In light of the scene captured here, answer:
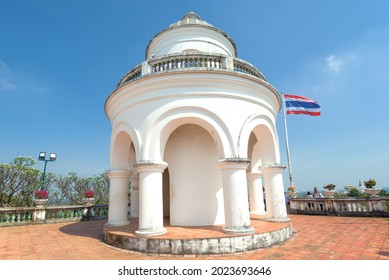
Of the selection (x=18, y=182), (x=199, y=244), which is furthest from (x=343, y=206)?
(x=18, y=182)

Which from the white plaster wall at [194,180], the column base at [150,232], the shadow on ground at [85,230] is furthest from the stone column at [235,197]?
the shadow on ground at [85,230]

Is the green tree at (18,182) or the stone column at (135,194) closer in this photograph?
the stone column at (135,194)

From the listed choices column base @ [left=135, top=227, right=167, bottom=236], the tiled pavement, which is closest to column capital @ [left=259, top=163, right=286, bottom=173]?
the tiled pavement

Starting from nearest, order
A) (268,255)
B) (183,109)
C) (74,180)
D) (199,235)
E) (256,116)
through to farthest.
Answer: (268,255), (199,235), (183,109), (256,116), (74,180)

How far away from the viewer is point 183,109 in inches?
285

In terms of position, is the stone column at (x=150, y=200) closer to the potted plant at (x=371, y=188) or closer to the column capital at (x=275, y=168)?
the column capital at (x=275, y=168)

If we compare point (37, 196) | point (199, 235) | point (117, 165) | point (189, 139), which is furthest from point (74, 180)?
point (199, 235)

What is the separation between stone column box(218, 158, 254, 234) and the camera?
6480mm

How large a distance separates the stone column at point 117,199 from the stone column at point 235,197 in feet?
13.5

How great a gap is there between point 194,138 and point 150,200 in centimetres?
295

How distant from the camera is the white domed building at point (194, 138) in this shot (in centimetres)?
679

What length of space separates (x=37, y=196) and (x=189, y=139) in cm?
1036

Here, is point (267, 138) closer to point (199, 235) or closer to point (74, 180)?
point (199, 235)

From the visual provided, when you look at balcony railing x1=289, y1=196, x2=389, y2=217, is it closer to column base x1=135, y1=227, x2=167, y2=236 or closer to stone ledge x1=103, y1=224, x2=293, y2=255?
stone ledge x1=103, y1=224, x2=293, y2=255
